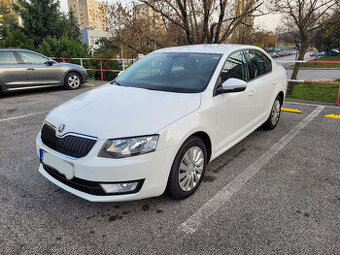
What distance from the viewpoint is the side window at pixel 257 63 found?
414 centimetres

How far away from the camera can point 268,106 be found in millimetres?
4652

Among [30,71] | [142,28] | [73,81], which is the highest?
[142,28]

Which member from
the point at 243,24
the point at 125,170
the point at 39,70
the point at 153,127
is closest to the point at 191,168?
the point at 153,127

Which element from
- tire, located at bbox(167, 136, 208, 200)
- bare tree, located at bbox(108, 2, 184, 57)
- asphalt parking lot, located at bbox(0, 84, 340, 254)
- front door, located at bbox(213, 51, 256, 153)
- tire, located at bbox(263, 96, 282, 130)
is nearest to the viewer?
asphalt parking lot, located at bbox(0, 84, 340, 254)

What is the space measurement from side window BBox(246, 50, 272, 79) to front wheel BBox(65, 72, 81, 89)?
24.1 ft

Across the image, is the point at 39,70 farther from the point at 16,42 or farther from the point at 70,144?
the point at 16,42

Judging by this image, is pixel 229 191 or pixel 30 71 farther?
pixel 30 71

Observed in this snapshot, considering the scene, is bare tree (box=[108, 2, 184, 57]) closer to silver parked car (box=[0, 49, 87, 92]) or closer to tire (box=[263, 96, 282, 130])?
silver parked car (box=[0, 49, 87, 92])

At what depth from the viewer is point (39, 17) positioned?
23703 mm

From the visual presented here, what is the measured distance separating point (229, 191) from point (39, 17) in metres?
26.0

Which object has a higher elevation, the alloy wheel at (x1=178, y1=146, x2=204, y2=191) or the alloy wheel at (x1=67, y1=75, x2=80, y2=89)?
the alloy wheel at (x1=67, y1=75, x2=80, y2=89)

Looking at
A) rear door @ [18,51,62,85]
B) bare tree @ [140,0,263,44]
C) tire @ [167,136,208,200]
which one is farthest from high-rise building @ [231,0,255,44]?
tire @ [167,136,208,200]

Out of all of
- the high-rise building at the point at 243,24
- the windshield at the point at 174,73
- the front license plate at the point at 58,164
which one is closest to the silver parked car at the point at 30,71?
the windshield at the point at 174,73

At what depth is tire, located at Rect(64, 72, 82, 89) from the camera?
32.2 feet
